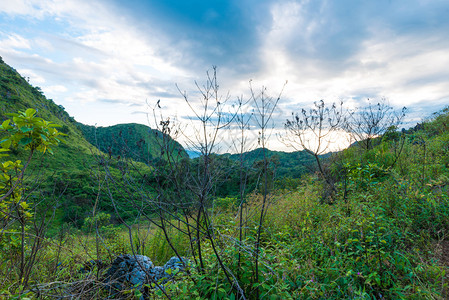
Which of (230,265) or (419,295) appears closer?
(419,295)

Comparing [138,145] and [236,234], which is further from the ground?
[138,145]

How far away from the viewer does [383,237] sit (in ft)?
10.6

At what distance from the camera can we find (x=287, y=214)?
5113mm

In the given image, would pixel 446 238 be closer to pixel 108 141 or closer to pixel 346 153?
pixel 346 153

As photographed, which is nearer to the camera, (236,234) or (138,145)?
(138,145)

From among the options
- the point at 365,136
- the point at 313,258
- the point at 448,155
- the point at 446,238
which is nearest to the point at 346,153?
the point at 365,136

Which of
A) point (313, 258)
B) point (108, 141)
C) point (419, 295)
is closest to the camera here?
point (419, 295)

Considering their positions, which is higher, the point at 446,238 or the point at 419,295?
the point at 446,238

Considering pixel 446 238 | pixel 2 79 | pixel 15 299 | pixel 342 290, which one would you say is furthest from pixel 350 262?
pixel 2 79

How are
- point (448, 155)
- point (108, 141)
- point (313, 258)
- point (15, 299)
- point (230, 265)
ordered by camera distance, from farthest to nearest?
point (448, 155)
point (108, 141)
point (313, 258)
point (230, 265)
point (15, 299)

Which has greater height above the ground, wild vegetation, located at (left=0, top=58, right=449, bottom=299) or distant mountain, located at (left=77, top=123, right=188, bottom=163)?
distant mountain, located at (left=77, top=123, right=188, bottom=163)

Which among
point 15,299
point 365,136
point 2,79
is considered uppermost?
point 2,79

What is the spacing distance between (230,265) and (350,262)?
4.99ft

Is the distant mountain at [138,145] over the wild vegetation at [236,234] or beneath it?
over
